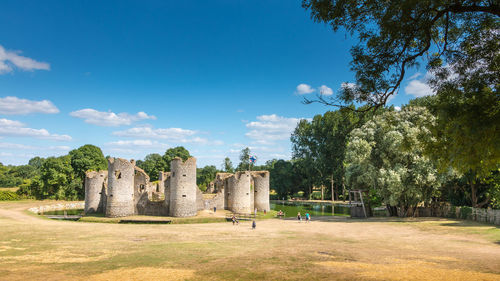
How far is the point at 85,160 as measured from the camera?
6794 cm

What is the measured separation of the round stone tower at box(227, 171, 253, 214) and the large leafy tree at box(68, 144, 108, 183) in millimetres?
39727

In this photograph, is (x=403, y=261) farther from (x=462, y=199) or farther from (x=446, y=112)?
(x=462, y=199)

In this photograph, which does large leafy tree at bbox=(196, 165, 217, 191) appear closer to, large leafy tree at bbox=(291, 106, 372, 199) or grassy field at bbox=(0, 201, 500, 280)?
large leafy tree at bbox=(291, 106, 372, 199)

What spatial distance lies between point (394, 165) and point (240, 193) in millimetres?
20965

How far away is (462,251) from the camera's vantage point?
683 inches

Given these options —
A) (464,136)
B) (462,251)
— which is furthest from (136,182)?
(464,136)

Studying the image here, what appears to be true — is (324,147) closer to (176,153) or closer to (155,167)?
(176,153)

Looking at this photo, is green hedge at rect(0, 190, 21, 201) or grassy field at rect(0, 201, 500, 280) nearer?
grassy field at rect(0, 201, 500, 280)

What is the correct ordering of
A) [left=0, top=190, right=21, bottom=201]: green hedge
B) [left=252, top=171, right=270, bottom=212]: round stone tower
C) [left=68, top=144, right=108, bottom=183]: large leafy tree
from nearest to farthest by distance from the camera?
[left=252, top=171, right=270, bottom=212]: round stone tower < [left=0, top=190, right=21, bottom=201]: green hedge < [left=68, top=144, right=108, bottom=183]: large leafy tree

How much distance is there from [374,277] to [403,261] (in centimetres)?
417

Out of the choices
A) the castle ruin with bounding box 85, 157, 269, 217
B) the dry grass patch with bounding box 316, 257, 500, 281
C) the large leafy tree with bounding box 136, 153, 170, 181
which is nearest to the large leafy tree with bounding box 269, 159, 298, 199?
the large leafy tree with bounding box 136, 153, 170, 181

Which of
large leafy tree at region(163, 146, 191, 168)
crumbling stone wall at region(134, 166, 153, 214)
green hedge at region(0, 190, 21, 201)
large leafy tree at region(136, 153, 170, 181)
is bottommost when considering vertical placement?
green hedge at region(0, 190, 21, 201)

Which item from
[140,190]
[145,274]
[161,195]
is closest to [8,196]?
[140,190]

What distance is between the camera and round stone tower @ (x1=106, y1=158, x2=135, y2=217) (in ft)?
123
